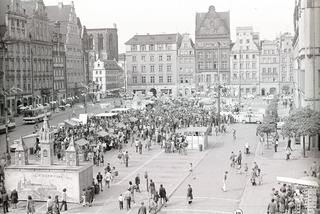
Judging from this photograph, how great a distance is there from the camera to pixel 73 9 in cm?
9788

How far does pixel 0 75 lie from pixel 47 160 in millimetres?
40634

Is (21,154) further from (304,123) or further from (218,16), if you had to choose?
(218,16)

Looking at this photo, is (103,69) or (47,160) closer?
(47,160)

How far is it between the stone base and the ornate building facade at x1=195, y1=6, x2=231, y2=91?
86.6m

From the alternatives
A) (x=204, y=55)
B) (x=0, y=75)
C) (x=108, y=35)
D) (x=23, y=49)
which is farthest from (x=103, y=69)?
(x=0, y=75)

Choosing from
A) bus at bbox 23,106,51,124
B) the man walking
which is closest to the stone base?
the man walking

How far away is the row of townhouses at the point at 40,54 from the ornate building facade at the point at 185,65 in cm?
1902

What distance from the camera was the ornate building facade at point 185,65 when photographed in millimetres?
114438

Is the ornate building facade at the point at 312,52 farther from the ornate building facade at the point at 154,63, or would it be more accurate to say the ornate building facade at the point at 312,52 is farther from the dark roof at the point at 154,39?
the dark roof at the point at 154,39

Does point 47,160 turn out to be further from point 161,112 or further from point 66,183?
point 161,112

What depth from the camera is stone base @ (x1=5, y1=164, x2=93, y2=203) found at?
1035 inches

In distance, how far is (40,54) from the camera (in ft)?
264

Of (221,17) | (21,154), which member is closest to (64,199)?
(21,154)

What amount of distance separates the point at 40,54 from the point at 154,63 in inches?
1508
